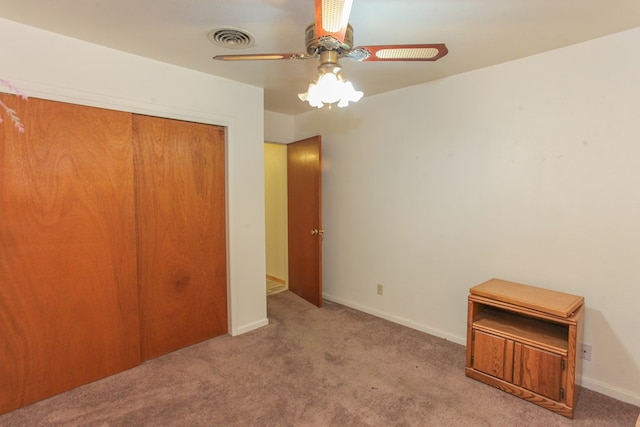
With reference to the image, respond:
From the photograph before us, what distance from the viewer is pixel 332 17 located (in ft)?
3.78

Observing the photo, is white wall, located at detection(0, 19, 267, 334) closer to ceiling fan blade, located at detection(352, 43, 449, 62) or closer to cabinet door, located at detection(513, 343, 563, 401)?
ceiling fan blade, located at detection(352, 43, 449, 62)

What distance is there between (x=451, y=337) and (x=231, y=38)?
2959 millimetres

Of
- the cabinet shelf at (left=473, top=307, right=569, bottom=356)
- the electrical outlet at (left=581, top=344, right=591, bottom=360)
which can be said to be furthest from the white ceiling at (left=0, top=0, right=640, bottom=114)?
the electrical outlet at (left=581, top=344, right=591, bottom=360)

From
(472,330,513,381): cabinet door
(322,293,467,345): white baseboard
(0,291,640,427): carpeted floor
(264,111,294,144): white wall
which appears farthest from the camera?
(264,111,294,144): white wall

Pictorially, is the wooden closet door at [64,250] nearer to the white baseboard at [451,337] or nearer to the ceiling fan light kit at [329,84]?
the ceiling fan light kit at [329,84]

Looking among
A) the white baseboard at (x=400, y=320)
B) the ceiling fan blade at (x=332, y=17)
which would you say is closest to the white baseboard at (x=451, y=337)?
the white baseboard at (x=400, y=320)

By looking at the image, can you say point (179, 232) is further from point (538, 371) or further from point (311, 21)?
point (538, 371)

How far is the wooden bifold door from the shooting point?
78.7 inches

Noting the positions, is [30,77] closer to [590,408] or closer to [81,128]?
[81,128]

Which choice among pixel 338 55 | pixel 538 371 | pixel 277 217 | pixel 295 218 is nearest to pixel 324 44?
pixel 338 55

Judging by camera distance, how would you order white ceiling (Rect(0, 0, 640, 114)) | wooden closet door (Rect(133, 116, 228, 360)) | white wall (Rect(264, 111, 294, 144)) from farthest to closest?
1. white wall (Rect(264, 111, 294, 144))
2. wooden closet door (Rect(133, 116, 228, 360))
3. white ceiling (Rect(0, 0, 640, 114))

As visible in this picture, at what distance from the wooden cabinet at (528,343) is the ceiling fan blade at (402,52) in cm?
165

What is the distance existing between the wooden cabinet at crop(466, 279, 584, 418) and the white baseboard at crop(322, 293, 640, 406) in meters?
0.19

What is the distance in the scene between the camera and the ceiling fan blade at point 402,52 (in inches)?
54.3
